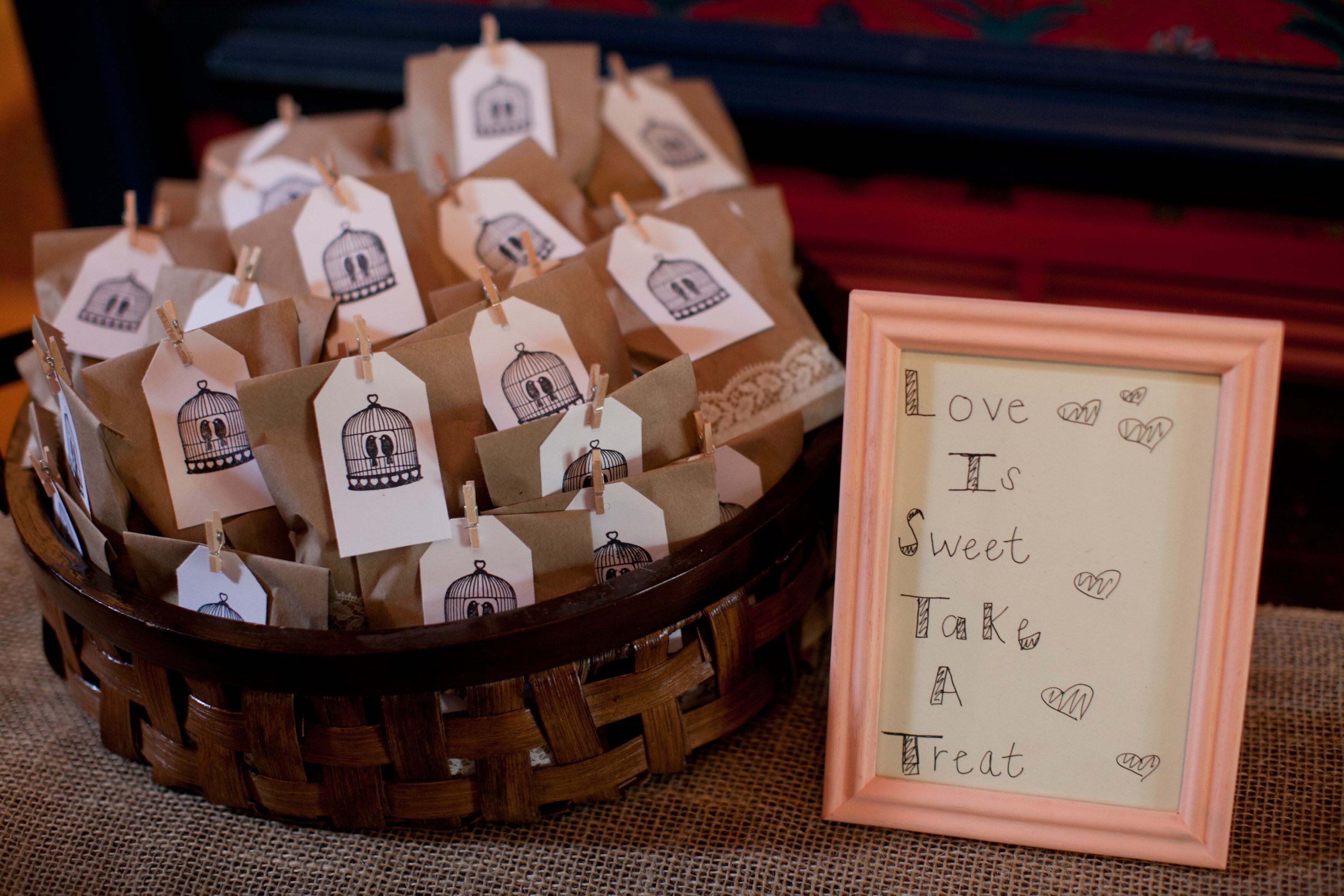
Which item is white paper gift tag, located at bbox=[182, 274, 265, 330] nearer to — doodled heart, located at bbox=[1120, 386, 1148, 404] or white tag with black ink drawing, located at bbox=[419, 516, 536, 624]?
white tag with black ink drawing, located at bbox=[419, 516, 536, 624]

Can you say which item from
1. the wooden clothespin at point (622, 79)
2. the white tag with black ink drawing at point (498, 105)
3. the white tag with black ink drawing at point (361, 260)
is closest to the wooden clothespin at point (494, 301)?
the white tag with black ink drawing at point (361, 260)

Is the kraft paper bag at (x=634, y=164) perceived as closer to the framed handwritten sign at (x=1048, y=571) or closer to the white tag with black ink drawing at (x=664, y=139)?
the white tag with black ink drawing at (x=664, y=139)

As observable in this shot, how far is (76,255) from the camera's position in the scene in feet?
2.91

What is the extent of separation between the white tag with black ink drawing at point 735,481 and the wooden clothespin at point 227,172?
1.87 ft

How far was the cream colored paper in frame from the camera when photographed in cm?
60

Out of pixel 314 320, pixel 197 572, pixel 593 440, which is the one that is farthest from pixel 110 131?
pixel 593 440

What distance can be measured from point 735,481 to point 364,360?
10.6 inches

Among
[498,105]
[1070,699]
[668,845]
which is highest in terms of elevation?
[498,105]

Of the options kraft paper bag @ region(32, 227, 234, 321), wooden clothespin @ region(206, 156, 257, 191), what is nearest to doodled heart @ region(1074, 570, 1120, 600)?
kraft paper bag @ region(32, 227, 234, 321)

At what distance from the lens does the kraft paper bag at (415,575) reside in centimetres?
67

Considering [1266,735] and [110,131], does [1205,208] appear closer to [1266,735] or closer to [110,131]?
[1266,735]

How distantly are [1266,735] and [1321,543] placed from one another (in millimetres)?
289

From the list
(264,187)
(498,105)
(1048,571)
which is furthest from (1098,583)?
(264,187)

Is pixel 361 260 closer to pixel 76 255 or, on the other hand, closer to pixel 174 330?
pixel 174 330
